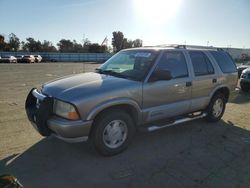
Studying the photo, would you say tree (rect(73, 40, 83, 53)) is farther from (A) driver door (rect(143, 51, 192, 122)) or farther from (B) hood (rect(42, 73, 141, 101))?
(B) hood (rect(42, 73, 141, 101))

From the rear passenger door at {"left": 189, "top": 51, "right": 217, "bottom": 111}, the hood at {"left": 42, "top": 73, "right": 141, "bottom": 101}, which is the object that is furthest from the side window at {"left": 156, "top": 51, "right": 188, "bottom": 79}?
the hood at {"left": 42, "top": 73, "right": 141, "bottom": 101}

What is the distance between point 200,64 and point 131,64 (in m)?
1.74

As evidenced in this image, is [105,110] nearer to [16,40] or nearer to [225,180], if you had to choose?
[225,180]

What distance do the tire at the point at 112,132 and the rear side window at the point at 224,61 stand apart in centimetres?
318

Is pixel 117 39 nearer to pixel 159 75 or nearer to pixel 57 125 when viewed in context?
pixel 159 75

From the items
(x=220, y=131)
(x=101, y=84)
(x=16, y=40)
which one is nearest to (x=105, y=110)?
(x=101, y=84)

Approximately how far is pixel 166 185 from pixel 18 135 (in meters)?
3.20

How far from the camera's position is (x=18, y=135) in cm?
501

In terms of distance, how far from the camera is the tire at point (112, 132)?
13.0ft

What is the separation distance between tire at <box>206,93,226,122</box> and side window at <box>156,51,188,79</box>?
4.56 ft

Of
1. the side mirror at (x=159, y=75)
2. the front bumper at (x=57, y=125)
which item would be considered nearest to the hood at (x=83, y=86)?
the front bumper at (x=57, y=125)

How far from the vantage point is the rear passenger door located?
549cm

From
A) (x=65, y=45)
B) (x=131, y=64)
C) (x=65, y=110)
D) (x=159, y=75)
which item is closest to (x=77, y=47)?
(x=65, y=45)

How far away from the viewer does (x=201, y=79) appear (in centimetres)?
560
